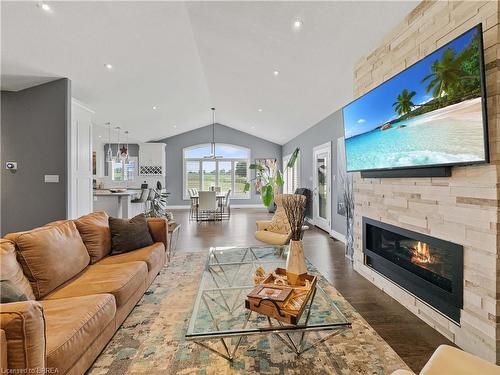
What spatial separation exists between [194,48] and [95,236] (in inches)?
142

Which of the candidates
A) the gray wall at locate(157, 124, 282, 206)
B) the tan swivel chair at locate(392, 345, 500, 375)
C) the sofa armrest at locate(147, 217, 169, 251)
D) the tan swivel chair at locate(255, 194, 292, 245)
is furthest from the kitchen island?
the tan swivel chair at locate(392, 345, 500, 375)

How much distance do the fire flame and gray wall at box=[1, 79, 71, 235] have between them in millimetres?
4918

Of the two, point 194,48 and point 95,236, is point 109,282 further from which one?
point 194,48

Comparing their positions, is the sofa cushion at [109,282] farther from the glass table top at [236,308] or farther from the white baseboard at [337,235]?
the white baseboard at [337,235]

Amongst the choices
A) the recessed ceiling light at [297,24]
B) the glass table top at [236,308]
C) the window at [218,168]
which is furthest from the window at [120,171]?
the recessed ceiling light at [297,24]

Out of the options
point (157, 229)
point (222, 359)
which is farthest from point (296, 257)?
point (157, 229)

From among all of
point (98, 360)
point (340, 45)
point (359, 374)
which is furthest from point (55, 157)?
point (359, 374)

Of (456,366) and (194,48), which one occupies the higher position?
(194,48)

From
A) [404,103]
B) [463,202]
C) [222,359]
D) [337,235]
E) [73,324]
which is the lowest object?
[222,359]

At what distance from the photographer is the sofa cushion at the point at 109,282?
6.44 ft

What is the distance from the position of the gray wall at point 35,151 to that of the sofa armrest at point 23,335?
368 cm

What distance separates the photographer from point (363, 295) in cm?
284

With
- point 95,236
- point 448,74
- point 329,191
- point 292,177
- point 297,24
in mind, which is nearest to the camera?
point 448,74

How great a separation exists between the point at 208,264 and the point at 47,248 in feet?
4.48
